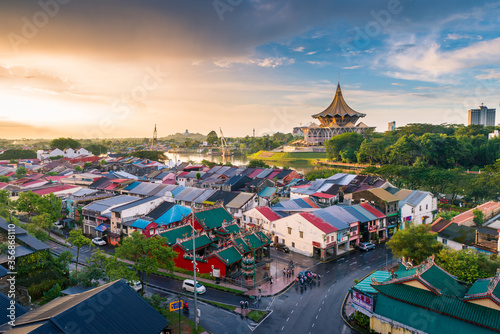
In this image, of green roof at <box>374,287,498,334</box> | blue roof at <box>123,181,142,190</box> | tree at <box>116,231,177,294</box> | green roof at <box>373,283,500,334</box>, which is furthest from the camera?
blue roof at <box>123,181,142,190</box>

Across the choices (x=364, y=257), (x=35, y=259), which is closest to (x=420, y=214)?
(x=364, y=257)

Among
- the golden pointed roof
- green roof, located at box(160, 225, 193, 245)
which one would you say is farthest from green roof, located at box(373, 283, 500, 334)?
the golden pointed roof

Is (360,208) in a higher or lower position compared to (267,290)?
higher

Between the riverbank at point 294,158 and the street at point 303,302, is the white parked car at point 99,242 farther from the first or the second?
the riverbank at point 294,158

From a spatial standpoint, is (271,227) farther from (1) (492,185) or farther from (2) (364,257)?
(1) (492,185)

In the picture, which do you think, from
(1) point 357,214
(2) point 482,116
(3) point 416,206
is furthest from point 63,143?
(2) point 482,116

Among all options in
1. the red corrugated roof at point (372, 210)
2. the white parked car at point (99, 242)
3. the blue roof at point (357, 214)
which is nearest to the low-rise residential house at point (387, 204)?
the red corrugated roof at point (372, 210)

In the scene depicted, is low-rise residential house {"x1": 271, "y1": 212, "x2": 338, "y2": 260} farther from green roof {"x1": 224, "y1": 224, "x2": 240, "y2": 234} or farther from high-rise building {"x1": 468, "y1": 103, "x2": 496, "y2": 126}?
high-rise building {"x1": 468, "y1": 103, "x2": 496, "y2": 126}
